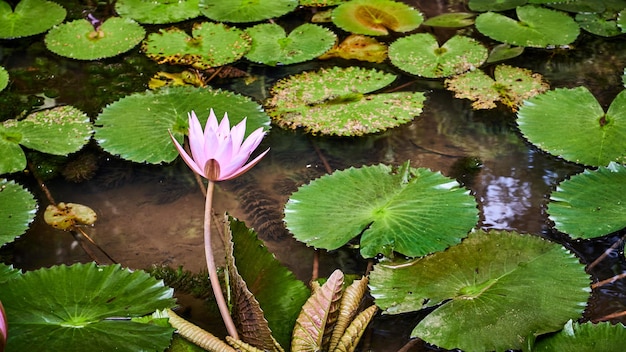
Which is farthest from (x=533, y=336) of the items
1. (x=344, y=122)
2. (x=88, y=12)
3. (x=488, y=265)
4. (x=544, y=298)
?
(x=88, y=12)

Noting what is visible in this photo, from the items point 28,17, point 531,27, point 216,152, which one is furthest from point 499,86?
point 28,17

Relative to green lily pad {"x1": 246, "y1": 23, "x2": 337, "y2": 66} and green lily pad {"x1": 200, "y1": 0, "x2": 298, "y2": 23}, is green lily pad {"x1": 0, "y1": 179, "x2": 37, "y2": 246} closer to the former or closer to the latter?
green lily pad {"x1": 246, "y1": 23, "x2": 337, "y2": 66}

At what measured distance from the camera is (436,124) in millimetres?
2338

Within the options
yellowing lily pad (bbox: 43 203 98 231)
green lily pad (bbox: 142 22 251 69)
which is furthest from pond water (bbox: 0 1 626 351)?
green lily pad (bbox: 142 22 251 69)

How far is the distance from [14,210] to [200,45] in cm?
117

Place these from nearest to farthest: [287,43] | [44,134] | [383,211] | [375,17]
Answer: [383,211]
[44,134]
[287,43]
[375,17]

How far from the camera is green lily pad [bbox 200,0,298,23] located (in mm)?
2932

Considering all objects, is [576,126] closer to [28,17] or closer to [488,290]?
[488,290]

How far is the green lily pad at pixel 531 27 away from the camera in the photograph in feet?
8.89

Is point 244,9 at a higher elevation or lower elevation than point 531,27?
lower

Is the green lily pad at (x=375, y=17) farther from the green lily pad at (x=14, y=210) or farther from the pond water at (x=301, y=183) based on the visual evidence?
the green lily pad at (x=14, y=210)

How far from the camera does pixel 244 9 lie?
9.78 feet

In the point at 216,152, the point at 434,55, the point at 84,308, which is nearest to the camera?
the point at 216,152

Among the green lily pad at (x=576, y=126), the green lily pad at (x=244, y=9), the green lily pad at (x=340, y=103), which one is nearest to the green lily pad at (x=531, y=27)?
the green lily pad at (x=576, y=126)
